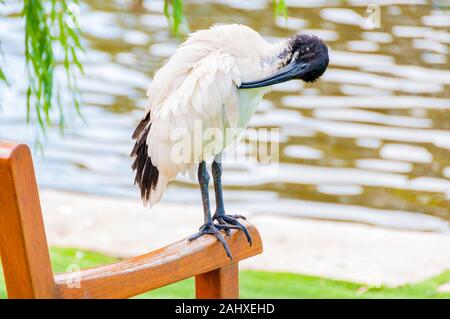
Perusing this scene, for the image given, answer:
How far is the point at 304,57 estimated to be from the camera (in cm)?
221

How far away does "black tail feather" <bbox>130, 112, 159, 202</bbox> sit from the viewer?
2289mm

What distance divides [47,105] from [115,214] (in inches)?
85.8

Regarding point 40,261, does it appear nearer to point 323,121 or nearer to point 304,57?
point 304,57

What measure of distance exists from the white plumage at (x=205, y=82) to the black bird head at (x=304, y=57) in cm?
2

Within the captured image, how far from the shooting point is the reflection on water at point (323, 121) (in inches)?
238

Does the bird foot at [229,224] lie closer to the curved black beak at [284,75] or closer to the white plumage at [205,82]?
the white plumage at [205,82]

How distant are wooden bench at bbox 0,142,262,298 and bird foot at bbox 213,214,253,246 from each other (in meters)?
0.32

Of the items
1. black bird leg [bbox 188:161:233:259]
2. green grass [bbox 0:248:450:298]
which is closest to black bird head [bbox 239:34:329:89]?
black bird leg [bbox 188:161:233:259]

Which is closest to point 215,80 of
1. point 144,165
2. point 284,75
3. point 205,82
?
point 205,82

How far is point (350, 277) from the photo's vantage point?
13.8 ft

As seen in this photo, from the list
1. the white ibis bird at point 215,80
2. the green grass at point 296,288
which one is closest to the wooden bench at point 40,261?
the white ibis bird at point 215,80

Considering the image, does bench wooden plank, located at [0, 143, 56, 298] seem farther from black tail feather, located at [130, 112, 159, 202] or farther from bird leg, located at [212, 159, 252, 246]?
black tail feather, located at [130, 112, 159, 202]
